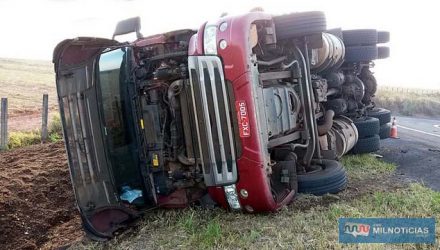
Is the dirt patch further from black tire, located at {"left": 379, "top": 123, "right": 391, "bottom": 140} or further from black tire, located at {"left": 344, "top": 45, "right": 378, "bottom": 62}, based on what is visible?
black tire, located at {"left": 379, "top": 123, "right": 391, "bottom": 140}

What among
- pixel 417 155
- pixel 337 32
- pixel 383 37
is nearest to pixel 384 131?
pixel 417 155

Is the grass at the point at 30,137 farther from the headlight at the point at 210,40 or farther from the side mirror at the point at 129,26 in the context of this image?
the headlight at the point at 210,40

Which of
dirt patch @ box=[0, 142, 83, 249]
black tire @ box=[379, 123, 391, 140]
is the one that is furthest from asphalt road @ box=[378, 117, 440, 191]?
dirt patch @ box=[0, 142, 83, 249]

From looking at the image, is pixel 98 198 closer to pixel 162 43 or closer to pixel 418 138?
pixel 162 43

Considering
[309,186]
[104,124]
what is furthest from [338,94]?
[104,124]

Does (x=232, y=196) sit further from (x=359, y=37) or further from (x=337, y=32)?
(x=359, y=37)

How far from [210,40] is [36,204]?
320 cm

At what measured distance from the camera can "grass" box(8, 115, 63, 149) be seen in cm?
936

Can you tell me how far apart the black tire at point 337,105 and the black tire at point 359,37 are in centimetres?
108

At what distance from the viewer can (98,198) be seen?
13.7 ft

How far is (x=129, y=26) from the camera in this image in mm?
5059

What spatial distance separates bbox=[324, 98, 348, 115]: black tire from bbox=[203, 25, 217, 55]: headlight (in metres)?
3.50

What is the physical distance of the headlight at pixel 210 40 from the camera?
3.97m

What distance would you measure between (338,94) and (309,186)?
3.13m
